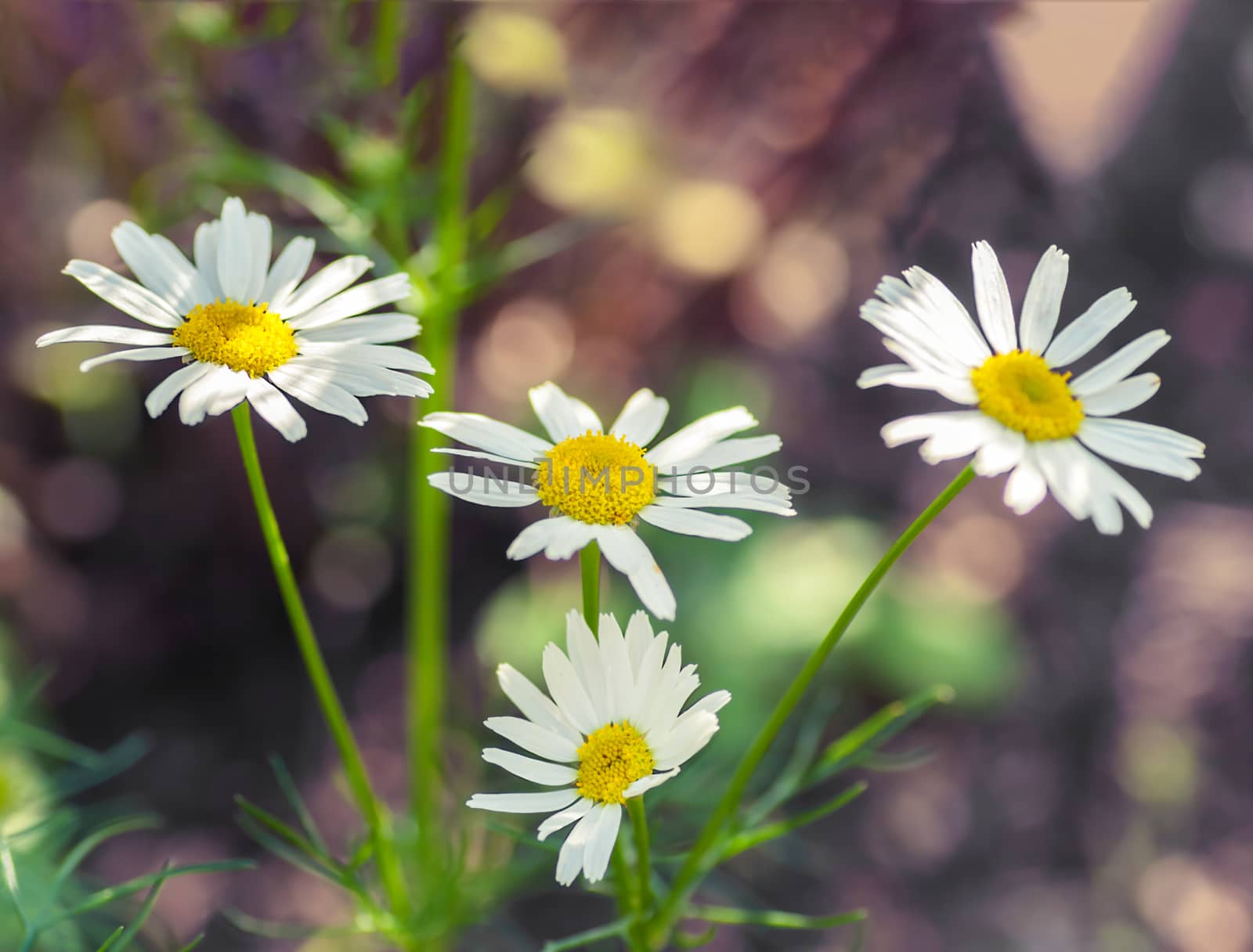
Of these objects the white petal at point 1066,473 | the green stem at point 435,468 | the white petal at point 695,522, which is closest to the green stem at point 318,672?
the green stem at point 435,468

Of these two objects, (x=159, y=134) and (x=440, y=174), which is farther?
(x=159, y=134)

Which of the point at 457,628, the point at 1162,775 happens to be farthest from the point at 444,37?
the point at 1162,775

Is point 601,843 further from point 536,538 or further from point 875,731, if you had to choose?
point 875,731

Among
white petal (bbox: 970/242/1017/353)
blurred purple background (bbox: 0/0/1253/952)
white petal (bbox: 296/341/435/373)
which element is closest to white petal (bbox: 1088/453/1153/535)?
white petal (bbox: 970/242/1017/353)

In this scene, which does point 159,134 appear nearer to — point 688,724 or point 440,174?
point 440,174

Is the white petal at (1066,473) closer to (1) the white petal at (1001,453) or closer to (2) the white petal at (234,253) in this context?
(1) the white petal at (1001,453)

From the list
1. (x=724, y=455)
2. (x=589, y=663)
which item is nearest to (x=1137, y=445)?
(x=724, y=455)

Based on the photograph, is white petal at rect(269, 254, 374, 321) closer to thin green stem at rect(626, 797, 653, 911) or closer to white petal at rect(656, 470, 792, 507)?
white petal at rect(656, 470, 792, 507)

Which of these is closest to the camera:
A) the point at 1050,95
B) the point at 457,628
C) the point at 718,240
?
the point at 457,628
